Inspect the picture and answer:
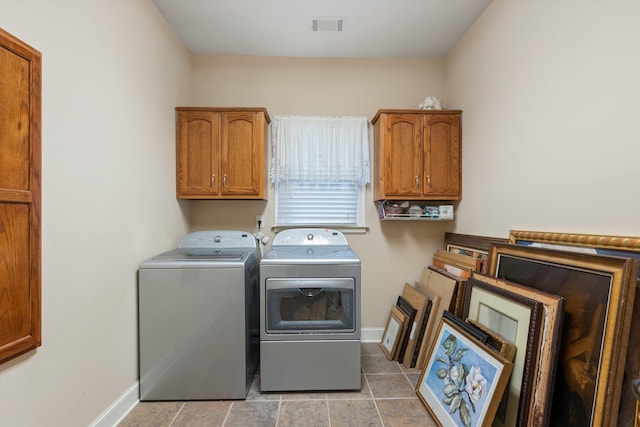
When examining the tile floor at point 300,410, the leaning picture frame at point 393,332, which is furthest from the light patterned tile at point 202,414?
the leaning picture frame at point 393,332

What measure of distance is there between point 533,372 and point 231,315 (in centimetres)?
169

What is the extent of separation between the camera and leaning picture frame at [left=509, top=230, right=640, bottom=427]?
43.5 inches

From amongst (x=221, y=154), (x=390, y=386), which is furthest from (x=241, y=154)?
(x=390, y=386)

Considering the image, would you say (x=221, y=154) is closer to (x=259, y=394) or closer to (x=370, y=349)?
(x=259, y=394)

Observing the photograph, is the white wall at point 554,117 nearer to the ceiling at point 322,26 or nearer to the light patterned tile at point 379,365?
the ceiling at point 322,26

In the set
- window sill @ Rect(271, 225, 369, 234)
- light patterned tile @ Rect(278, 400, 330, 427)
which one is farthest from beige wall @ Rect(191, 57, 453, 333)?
light patterned tile @ Rect(278, 400, 330, 427)

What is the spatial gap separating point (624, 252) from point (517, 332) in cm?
57

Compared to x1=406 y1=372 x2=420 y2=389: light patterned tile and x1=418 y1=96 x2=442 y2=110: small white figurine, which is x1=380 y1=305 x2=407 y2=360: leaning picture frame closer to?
x1=406 y1=372 x2=420 y2=389: light patterned tile

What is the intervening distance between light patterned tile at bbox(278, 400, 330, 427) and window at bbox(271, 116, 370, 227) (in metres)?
1.51

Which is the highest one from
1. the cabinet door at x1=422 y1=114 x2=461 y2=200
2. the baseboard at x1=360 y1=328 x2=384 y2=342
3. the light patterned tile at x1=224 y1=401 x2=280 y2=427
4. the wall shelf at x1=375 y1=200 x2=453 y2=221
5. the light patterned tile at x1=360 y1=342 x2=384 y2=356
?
the cabinet door at x1=422 y1=114 x2=461 y2=200

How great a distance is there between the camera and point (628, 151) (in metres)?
1.26

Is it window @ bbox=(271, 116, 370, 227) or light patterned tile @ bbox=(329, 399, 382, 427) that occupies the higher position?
window @ bbox=(271, 116, 370, 227)

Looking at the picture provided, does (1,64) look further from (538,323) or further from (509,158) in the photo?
(509,158)

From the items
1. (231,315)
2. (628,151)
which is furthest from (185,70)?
(628,151)
